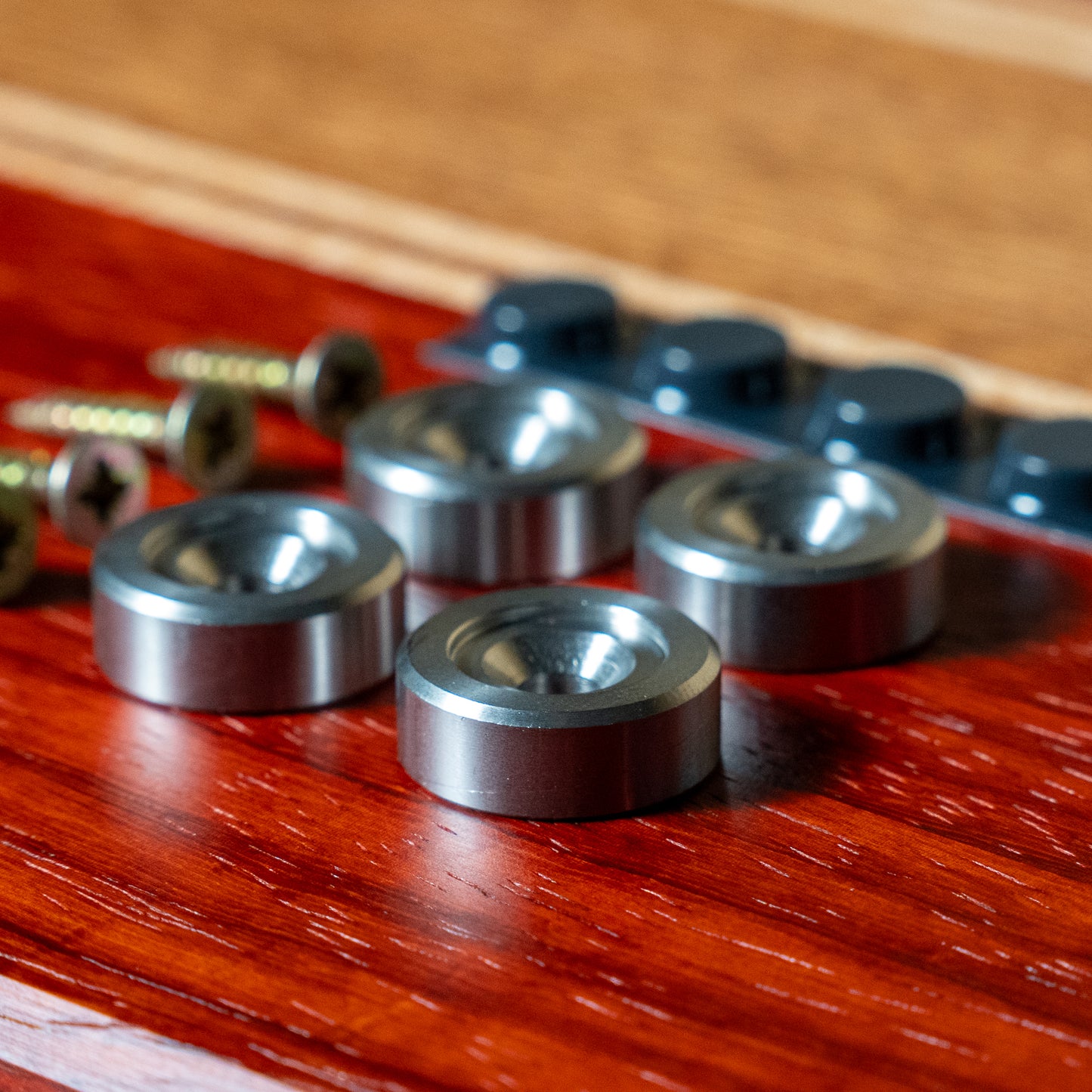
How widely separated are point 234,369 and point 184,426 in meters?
0.11

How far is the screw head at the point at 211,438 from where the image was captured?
91 cm

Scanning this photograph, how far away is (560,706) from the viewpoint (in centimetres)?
64

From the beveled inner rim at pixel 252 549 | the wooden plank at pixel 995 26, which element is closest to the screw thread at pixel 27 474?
the beveled inner rim at pixel 252 549

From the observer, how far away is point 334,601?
0.72 meters

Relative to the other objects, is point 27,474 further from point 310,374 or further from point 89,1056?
point 89,1056

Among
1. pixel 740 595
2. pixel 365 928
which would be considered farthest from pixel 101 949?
pixel 740 595

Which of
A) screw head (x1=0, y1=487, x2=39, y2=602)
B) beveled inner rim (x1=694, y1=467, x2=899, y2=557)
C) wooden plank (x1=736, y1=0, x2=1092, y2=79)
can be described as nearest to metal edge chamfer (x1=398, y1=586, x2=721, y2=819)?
beveled inner rim (x1=694, y1=467, x2=899, y2=557)

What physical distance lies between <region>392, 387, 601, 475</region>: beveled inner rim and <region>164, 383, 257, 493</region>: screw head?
97 millimetres

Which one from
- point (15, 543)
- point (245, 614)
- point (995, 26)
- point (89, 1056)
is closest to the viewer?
point (89, 1056)

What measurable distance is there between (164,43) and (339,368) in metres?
0.58

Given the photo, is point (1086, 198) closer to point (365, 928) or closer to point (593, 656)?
point (593, 656)

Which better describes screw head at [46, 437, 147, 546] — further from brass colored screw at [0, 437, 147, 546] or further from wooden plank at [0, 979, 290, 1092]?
wooden plank at [0, 979, 290, 1092]

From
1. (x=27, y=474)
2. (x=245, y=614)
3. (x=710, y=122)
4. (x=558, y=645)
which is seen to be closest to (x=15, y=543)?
(x=27, y=474)

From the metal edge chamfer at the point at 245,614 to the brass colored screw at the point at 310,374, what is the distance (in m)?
0.20
